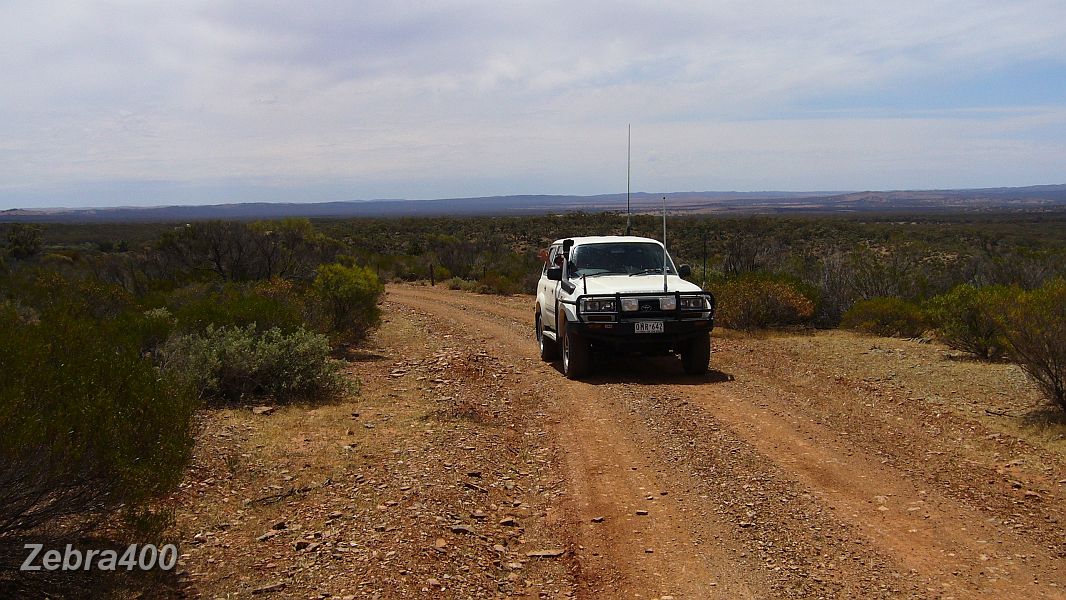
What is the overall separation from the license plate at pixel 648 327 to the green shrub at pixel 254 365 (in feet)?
11.5

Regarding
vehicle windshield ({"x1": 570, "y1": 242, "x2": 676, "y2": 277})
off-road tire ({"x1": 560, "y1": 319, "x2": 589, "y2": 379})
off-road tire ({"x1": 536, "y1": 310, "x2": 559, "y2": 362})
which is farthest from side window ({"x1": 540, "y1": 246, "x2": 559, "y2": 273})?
off-road tire ({"x1": 560, "y1": 319, "x2": 589, "y2": 379})

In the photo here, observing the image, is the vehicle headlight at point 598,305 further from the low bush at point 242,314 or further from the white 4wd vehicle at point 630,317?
the low bush at point 242,314

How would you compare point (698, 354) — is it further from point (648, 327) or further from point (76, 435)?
point (76, 435)

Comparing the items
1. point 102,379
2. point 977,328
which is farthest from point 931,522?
point 977,328

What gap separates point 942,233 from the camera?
54188 millimetres

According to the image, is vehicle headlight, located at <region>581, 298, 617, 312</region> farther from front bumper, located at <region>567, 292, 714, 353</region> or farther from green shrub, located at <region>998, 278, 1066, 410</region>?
green shrub, located at <region>998, 278, 1066, 410</region>

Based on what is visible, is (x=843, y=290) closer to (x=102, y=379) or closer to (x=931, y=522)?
(x=931, y=522)

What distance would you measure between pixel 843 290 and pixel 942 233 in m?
43.1

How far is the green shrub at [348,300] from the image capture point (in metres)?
13.4

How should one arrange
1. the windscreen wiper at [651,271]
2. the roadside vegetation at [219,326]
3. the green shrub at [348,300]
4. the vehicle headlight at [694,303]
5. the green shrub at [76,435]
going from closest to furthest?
the green shrub at [76,435], the roadside vegetation at [219,326], the vehicle headlight at [694,303], the windscreen wiper at [651,271], the green shrub at [348,300]

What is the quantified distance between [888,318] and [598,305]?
22.8ft

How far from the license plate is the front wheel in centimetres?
62

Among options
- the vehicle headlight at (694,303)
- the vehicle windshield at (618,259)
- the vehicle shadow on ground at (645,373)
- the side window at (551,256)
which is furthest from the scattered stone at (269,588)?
the side window at (551,256)

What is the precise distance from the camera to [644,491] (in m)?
5.77
